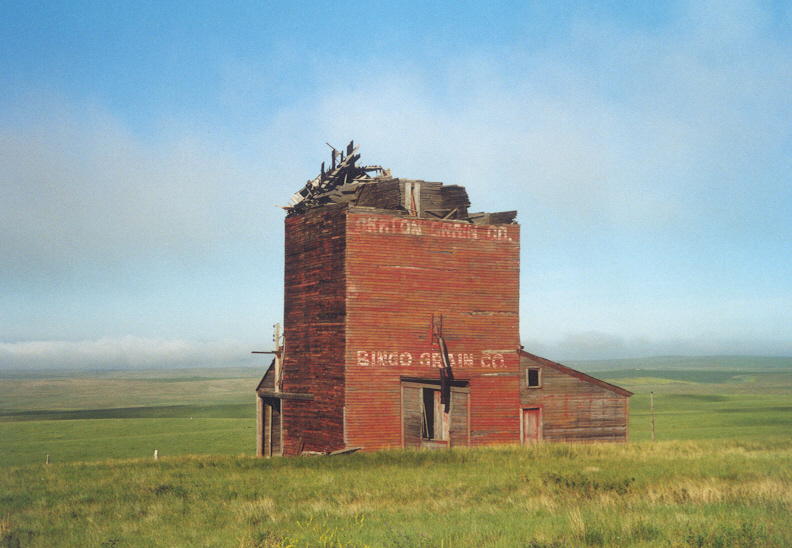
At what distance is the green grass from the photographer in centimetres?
1223

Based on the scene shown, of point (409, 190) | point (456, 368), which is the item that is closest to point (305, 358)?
point (456, 368)

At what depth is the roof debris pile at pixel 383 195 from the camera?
29438 mm

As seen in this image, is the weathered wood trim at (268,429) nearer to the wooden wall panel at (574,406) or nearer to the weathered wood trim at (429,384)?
the weathered wood trim at (429,384)

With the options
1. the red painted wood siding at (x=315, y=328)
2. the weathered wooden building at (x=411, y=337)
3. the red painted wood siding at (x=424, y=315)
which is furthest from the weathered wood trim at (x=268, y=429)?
the red painted wood siding at (x=424, y=315)

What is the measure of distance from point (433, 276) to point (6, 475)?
16.5 m

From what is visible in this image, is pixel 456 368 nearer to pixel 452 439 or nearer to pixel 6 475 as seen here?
pixel 452 439

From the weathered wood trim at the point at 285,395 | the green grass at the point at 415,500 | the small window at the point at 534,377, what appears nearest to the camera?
the green grass at the point at 415,500

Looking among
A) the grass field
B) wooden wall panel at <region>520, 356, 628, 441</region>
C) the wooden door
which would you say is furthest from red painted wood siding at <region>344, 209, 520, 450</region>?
the grass field

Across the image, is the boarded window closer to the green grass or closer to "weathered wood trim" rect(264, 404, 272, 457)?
the green grass

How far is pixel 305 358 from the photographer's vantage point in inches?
1163

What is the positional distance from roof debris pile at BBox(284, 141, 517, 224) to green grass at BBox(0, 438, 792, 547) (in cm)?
998

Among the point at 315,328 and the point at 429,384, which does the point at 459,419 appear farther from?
the point at 315,328

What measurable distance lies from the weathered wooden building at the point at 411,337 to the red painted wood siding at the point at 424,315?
4cm

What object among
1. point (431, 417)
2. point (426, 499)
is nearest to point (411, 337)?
point (431, 417)
